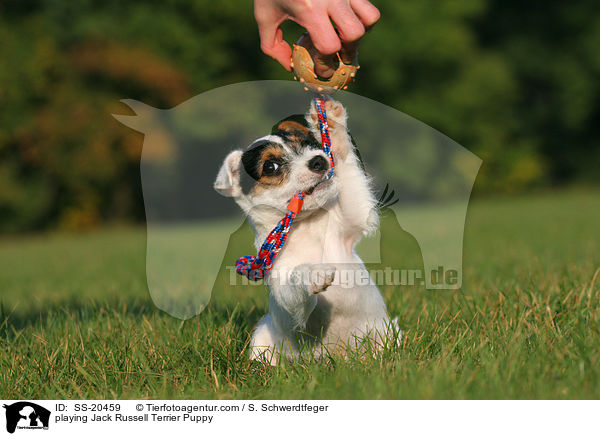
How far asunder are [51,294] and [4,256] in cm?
872

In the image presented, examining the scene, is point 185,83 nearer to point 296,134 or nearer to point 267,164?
point 296,134

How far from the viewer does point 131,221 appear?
74.3 ft

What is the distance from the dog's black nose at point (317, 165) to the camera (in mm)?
2941

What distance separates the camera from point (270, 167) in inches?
122

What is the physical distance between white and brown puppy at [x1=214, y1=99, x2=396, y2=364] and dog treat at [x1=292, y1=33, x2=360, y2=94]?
145mm

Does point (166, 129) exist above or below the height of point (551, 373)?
above

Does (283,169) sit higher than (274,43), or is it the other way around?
(274,43)

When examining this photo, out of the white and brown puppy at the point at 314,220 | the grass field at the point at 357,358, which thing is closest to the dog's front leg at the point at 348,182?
the white and brown puppy at the point at 314,220

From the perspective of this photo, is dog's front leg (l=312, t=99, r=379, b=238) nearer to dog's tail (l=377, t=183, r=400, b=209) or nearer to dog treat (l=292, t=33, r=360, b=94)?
dog's tail (l=377, t=183, r=400, b=209)

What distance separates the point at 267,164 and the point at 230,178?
8.3 inches

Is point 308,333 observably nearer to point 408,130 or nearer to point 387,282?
point 408,130
